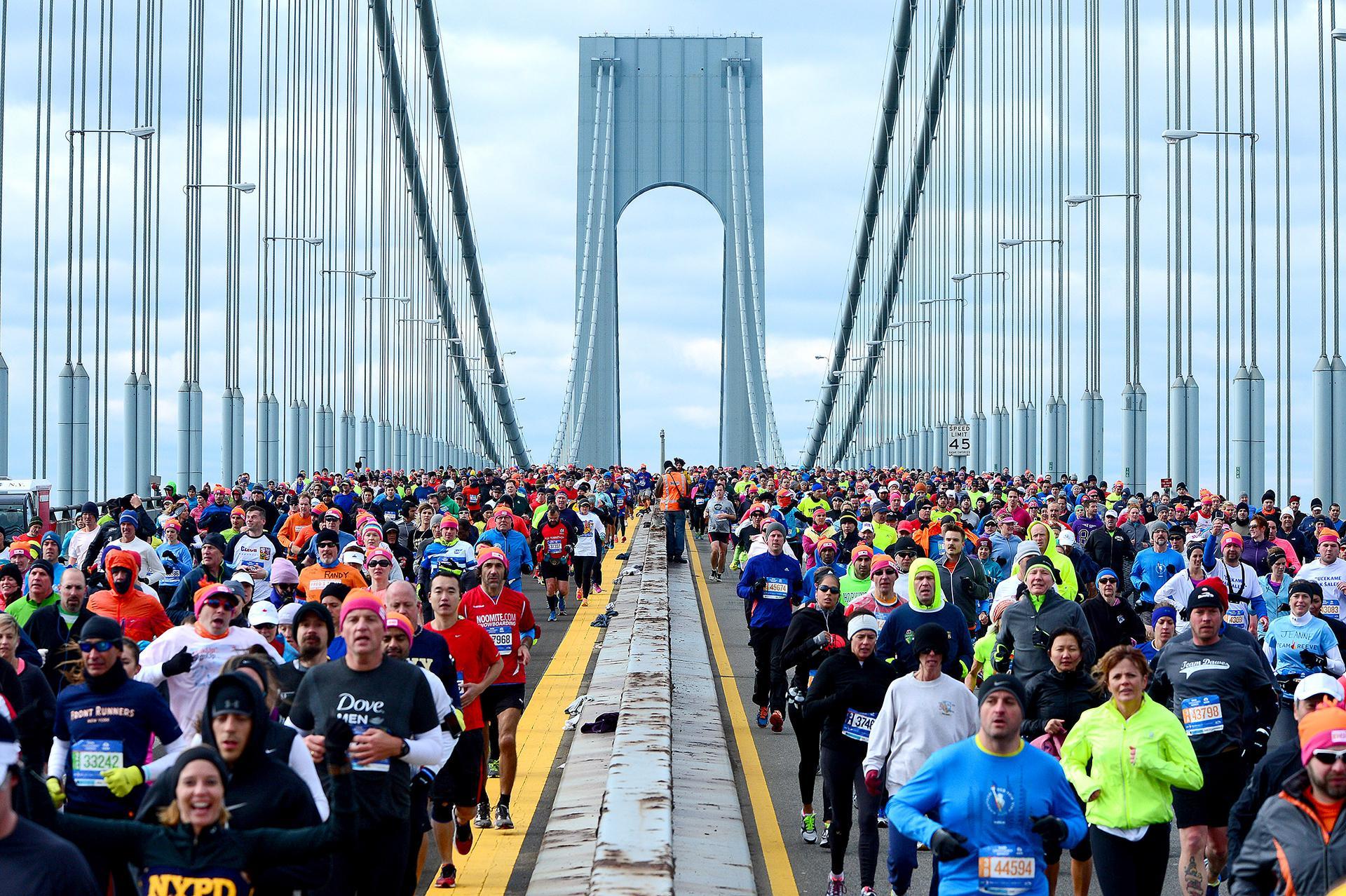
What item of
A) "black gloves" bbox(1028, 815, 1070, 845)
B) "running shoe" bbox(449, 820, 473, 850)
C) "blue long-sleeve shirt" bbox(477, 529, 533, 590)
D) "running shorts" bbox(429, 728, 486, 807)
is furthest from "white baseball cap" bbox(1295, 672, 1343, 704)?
"blue long-sleeve shirt" bbox(477, 529, 533, 590)

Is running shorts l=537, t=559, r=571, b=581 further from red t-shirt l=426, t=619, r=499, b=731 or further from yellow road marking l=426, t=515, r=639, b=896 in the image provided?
red t-shirt l=426, t=619, r=499, b=731

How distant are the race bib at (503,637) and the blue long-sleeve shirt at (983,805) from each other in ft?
14.6

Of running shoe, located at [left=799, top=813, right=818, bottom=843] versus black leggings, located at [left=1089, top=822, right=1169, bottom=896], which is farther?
running shoe, located at [left=799, top=813, right=818, bottom=843]

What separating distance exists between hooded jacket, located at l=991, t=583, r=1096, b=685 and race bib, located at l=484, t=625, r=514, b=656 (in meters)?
2.29

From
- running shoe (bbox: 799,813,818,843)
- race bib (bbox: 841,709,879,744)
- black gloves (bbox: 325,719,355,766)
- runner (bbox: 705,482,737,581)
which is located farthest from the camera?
runner (bbox: 705,482,737,581)

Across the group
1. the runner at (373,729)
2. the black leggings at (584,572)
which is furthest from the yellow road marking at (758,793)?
the black leggings at (584,572)

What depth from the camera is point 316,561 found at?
44.2 feet

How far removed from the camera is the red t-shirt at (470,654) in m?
8.71

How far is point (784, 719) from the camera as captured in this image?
41.4ft

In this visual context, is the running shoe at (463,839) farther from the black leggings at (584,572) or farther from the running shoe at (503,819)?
the black leggings at (584,572)

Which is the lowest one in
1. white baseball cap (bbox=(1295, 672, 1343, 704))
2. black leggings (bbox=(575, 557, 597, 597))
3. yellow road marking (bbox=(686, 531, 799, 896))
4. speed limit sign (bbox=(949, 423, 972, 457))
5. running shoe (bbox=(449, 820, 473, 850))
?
yellow road marking (bbox=(686, 531, 799, 896))

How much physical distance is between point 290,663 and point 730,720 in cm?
612

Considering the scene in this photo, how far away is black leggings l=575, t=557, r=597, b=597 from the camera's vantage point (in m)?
22.4

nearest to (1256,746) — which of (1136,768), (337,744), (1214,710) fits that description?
(1214,710)
